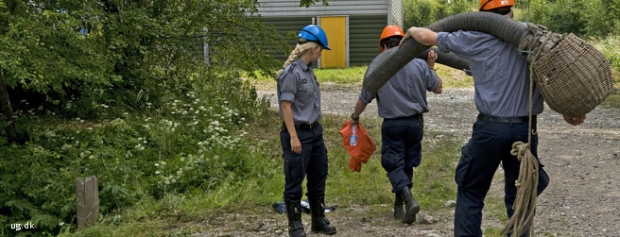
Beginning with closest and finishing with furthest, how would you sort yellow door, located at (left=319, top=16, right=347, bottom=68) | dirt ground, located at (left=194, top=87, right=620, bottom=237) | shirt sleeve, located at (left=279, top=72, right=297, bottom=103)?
shirt sleeve, located at (left=279, top=72, right=297, bottom=103) < dirt ground, located at (left=194, top=87, right=620, bottom=237) < yellow door, located at (left=319, top=16, right=347, bottom=68)

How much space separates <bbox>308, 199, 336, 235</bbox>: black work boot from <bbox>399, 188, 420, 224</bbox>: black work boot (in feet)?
2.13

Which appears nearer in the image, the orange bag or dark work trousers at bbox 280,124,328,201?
dark work trousers at bbox 280,124,328,201

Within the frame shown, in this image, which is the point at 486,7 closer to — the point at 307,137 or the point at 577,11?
the point at 307,137

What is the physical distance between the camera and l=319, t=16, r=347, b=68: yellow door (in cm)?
2634

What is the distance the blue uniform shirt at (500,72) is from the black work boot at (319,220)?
2.08 m

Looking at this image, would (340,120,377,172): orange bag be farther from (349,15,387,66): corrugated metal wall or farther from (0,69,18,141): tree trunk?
(349,15,387,66): corrugated metal wall

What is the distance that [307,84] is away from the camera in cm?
612

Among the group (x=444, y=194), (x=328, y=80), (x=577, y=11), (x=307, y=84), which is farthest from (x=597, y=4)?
(x=307, y=84)

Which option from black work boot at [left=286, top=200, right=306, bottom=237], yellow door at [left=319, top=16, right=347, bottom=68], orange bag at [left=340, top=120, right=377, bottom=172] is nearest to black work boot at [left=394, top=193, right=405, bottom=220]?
orange bag at [left=340, top=120, right=377, bottom=172]

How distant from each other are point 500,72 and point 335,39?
71.3 feet

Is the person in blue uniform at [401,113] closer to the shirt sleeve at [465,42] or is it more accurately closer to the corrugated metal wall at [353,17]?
the shirt sleeve at [465,42]

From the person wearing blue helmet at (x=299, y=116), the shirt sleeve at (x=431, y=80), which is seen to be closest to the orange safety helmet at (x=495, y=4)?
the person wearing blue helmet at (x=299, y=116)

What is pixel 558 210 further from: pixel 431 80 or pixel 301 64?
pixel 301 64

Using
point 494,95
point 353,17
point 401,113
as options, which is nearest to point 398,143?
point 401,113
